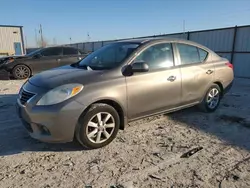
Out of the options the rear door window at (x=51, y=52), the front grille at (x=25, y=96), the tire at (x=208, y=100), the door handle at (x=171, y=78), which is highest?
the rear door window at (x=51, y=52)

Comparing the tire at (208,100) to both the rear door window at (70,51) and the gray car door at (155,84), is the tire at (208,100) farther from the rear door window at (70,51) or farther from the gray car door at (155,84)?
the rear door window at (70,51)

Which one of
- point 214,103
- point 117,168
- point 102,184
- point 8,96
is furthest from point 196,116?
→ point 8,96

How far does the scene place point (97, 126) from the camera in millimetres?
Result: 3250

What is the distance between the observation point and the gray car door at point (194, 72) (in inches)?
167

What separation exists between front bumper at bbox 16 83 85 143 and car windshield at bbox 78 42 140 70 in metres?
0.97

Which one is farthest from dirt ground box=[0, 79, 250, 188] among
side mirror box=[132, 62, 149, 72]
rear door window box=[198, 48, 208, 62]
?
rear door window box=[198, 48, 208, 62]

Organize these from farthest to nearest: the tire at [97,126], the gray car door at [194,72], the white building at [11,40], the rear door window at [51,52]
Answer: the white building at [11,40] → the rear door window at [51,52] → the gray car door at [194,72] → the tire at [97,126]

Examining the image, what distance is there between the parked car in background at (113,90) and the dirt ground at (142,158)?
0.31m

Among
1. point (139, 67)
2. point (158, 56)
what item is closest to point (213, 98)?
point (158, 56)

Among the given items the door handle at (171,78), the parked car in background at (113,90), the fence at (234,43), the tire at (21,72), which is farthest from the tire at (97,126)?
the fence at (234,43)

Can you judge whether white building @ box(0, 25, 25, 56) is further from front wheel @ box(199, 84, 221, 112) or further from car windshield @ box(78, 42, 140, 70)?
front wheel @ box(199, 84, 221, 112)

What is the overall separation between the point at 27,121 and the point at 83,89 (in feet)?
2.96

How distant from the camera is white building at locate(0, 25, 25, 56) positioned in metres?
26.1

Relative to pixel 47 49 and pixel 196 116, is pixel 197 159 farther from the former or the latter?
pixel 47 49
